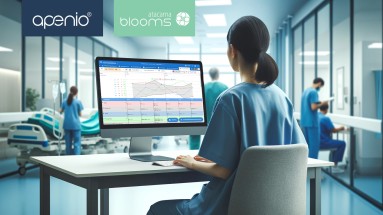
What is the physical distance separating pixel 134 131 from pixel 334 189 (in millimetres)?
3490

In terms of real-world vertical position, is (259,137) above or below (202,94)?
below

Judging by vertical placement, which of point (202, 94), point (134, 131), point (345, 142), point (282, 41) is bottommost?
point (345, 142)

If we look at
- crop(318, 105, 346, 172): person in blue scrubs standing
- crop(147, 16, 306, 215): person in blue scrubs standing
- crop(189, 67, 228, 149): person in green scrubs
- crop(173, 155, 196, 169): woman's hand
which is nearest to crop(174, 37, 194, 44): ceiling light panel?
crop(318, 105, 346, 172): person in blue scrubs standing

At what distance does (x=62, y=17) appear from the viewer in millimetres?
3707

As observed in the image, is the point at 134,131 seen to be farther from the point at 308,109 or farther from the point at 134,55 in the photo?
the point at 134,55

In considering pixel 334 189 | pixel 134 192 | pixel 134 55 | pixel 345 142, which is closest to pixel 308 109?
pixel 345 142

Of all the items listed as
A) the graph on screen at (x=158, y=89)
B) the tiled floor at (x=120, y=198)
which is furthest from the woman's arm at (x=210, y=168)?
the tiled floor at (x=120, y=198)

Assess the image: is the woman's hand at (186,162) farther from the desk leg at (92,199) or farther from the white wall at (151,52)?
the white wall at (151,52)

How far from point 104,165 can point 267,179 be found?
0.71 metres

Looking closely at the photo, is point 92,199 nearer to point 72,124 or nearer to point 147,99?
point 147,99

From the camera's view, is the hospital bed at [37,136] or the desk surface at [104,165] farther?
the hospital bed at [37,136]

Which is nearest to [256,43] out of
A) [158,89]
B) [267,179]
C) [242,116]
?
[242,116]

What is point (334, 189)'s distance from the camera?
4609mm

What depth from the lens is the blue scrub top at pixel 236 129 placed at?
1.35 meters
